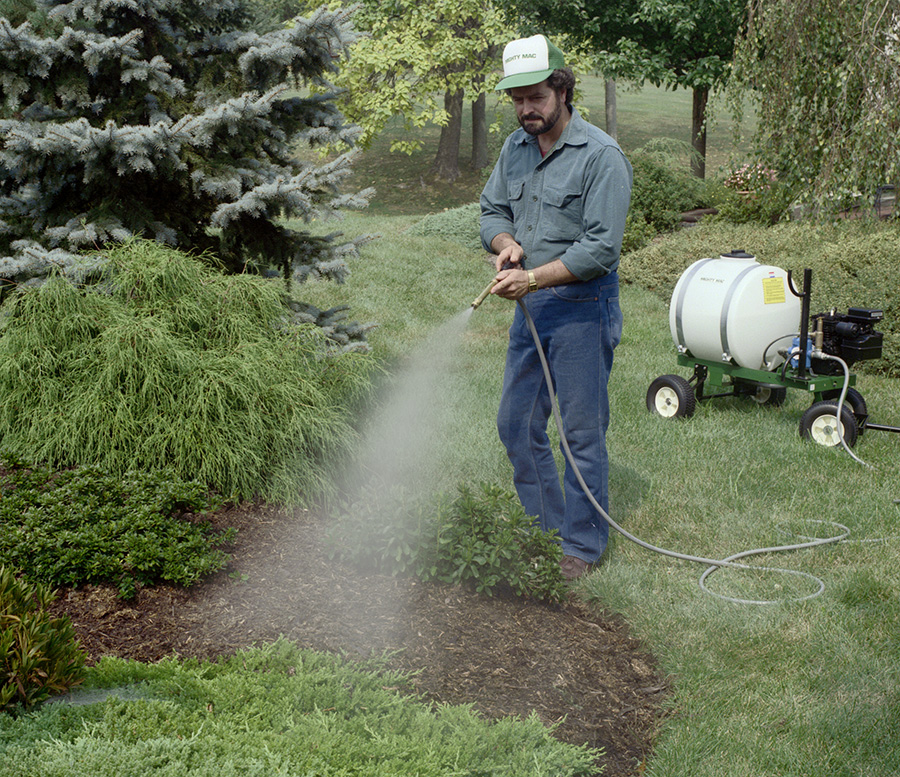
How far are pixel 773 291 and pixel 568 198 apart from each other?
2.83 m

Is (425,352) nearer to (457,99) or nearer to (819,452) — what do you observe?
(819,452)

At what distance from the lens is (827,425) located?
17.5ft

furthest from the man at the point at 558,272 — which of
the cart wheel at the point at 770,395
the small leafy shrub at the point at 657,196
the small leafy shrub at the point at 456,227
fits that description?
the small leafy shrub at the point at 456,227

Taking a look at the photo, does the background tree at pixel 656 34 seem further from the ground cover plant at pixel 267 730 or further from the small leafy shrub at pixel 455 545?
the ground cover plant at pixel 267 730

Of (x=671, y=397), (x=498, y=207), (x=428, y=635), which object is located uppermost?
(x=498, y=207)

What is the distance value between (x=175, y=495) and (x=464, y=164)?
21.9 m

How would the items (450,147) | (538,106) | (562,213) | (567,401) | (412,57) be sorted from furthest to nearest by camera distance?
(450,147) < (412,57) < (567,401) < (562,213) < (538,106)

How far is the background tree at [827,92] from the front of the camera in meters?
7.99

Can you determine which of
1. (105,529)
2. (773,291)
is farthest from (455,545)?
(773,291)

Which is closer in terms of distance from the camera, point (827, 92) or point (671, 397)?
point (671, 397)

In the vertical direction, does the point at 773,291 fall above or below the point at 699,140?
above

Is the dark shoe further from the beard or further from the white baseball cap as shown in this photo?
the white baseball cap

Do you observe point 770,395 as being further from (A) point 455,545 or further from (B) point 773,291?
(A) point 455,545

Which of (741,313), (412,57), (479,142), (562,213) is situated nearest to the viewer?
(562,213)
